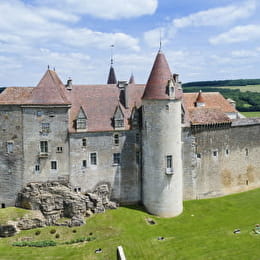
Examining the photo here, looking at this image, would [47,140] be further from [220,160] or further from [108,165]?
[220,160]

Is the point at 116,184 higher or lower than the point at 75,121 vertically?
lower

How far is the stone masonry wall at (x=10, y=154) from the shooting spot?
3972 centimetres

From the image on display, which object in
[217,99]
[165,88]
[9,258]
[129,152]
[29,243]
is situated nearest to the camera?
[9,258]

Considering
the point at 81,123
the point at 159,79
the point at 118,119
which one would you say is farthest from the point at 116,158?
the point at 159,79

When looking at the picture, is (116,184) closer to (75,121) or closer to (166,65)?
(75,121)

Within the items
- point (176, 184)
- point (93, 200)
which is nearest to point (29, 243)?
point (93, 200)

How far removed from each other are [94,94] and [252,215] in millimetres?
25639

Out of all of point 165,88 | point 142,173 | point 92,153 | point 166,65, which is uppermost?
point 166,65

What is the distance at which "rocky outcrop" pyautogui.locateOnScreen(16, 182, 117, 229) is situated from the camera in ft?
130

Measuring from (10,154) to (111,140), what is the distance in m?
12.5

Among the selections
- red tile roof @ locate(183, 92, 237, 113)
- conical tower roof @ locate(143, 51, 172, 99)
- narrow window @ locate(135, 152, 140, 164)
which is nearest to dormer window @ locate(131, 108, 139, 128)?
conical tower roof @ locate(143, 51, 172, 99)

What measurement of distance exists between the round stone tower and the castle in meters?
0.12

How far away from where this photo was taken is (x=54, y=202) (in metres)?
40.2

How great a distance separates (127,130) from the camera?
140 feet
